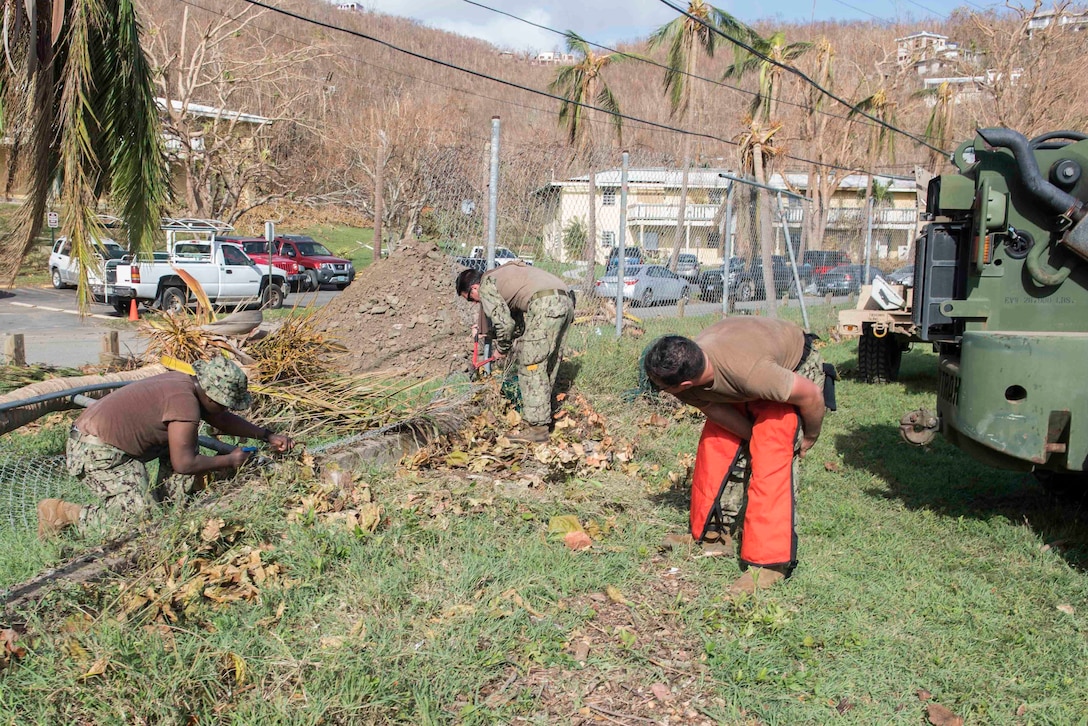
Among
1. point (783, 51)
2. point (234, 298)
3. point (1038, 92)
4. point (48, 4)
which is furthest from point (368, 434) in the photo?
point (783, 51)

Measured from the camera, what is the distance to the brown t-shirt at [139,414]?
4.07 metres

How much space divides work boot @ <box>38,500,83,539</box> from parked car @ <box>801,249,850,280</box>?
15.3m

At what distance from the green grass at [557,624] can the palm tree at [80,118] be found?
264 cm

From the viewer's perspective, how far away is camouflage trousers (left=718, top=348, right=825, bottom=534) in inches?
171

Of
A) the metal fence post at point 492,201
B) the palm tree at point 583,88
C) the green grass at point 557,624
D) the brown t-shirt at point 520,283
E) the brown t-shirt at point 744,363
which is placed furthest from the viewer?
the palm tree at point 583,88

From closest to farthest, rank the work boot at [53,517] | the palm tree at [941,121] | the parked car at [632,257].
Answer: the work boot at [53,517]
the parked car at [632,257]
the palm tree at [941,121]

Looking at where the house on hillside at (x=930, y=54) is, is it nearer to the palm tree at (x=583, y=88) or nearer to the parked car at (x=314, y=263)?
the palm tree at (x=583, y=88)

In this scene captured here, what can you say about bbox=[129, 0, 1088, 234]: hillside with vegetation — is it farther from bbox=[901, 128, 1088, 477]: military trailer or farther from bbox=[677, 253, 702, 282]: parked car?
bbox=[901, 128, 1088, 477]: military trailer

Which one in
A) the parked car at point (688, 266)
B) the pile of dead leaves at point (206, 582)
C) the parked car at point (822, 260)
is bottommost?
the pile of dead leaves at point (206, 582)

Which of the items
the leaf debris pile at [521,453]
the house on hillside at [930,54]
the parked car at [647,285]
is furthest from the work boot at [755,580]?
the house on hillside at [930,54]

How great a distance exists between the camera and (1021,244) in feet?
16.2

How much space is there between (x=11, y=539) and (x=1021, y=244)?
5.76 m

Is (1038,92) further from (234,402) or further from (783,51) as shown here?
(234,402)

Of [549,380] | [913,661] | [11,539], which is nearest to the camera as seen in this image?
[913,661]
